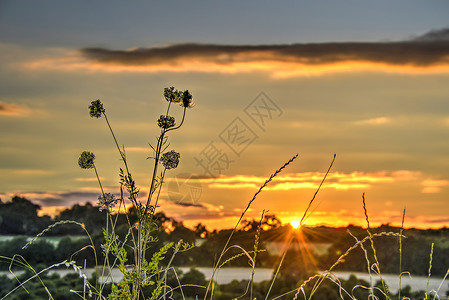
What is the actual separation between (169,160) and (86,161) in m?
0.48

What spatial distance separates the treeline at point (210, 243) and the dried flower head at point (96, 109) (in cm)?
554

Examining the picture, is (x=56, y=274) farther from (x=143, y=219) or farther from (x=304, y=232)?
(x=143, y=219)

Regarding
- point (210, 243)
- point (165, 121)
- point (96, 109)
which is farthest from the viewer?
point (210, 243)

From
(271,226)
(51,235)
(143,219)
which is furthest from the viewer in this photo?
(51,235)

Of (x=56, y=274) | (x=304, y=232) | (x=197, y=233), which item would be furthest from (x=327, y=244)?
(x=56, y=274)

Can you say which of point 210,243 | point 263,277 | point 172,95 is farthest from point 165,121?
point 263,277

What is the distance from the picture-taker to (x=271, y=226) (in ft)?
26.2

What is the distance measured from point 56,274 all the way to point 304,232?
3.98 metres

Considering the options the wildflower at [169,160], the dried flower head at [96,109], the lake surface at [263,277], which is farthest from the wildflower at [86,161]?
the lake surface at [263,277]

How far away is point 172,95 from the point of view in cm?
265

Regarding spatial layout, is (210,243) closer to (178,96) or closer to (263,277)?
(263,277)

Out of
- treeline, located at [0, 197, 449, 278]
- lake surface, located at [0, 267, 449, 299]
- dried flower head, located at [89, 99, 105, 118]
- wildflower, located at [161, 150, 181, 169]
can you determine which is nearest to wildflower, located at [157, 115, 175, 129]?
wildflower, located at [161, 150, 181, 169]

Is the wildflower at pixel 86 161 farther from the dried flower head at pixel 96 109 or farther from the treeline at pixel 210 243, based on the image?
the treeline at pixel 210 243

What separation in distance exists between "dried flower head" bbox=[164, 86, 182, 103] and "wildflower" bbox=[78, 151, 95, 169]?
509 millimetres
